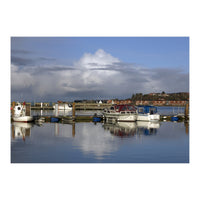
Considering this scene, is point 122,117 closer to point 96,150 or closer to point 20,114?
point 20,114

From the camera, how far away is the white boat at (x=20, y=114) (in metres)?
48.8

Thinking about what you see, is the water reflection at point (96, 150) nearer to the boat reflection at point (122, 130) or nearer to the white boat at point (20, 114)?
the boat reflection at point (122, 130)

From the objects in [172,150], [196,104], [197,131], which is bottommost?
[172,150]

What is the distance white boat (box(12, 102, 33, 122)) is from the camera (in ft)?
160

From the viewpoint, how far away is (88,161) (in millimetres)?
20406

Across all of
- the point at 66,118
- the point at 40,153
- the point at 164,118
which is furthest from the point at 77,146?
the point at 164,118

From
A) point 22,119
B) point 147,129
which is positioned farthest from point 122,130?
point 22,119

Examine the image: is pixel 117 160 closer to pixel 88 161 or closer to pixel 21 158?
pixel 88 161

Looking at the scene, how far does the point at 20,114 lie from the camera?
1949 inches

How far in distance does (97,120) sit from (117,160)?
32977mm

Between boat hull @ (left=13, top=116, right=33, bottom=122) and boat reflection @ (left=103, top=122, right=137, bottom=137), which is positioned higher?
boat hull @ (left=13, top=116, right=33, bottom=122)

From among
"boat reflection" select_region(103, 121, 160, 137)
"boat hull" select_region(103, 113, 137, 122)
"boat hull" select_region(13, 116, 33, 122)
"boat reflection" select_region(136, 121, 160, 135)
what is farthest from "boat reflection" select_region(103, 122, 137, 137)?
"boat hull" select_region(13, 116, 33, 122)

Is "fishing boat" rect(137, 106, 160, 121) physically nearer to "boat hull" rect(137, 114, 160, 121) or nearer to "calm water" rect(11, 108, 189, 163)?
"boat hull" rect(137, 114, 160, 121)

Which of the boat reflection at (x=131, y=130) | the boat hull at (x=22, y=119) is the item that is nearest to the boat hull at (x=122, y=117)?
the boat reflection at (x=131, y=130)
